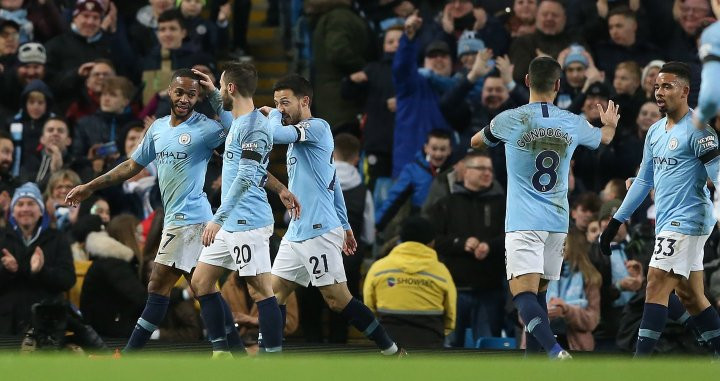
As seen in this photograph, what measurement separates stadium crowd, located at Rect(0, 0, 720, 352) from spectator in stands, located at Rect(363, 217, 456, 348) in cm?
2

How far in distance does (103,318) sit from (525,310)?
5.33 metres

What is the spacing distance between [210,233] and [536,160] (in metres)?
2.63

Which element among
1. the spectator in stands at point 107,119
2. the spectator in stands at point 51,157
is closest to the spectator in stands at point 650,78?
the spectator in stands at point 107,119

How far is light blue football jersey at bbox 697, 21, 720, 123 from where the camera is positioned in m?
10.0

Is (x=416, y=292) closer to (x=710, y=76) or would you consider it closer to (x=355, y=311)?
(x=355, y=311)

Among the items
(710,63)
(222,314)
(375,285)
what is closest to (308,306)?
(375,285)

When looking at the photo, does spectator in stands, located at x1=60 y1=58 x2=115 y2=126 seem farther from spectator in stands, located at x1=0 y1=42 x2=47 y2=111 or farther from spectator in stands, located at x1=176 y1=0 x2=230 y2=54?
spectator in stands, located at x1=176 y1=0 x2=230 y2=54

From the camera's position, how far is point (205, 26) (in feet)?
71.9

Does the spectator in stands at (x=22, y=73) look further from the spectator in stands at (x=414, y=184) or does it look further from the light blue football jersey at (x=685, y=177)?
the light blue football jersey at (x=685, y=177)

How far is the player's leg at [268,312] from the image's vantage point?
13.7m

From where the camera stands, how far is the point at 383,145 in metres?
20.4

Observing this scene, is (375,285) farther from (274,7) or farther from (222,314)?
(274,7)

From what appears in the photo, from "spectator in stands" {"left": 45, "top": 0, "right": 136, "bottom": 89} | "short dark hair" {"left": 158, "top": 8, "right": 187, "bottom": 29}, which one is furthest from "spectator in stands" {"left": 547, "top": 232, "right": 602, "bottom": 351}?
"spectator in stands" {"left": 45, "top": 0, "right": 136, "bottom": 89}

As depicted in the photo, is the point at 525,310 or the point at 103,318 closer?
the point at 525,310
